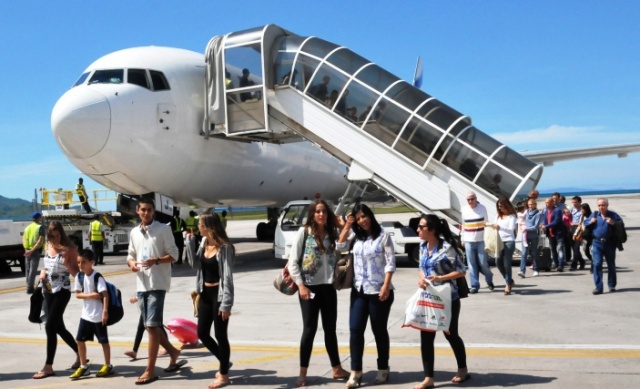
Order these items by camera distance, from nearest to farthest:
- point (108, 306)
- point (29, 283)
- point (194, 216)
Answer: point (108, 306) < point (29, 283) < point (194, 216)

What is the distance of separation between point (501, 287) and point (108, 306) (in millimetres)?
7238

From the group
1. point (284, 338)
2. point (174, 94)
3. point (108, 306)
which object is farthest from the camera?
point (174, 94)

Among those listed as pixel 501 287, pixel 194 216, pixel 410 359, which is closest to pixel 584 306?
pixel 501 287

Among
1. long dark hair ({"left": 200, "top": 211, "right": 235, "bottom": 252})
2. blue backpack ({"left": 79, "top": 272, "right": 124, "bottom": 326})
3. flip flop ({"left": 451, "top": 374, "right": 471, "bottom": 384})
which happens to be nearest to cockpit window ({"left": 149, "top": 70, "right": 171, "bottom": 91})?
blue backpack ({"left": 79, "top": 272, "right": 124, "bottom": 326})

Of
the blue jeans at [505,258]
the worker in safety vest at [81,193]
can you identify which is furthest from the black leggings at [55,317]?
the worker in safety vest at [81,193]

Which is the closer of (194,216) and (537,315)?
(537,315)

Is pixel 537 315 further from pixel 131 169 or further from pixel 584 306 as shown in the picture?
pixel 131 169

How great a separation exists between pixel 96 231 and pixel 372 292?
14.7 meters

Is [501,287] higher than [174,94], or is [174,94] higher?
[174,94]

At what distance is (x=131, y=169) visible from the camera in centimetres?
1553

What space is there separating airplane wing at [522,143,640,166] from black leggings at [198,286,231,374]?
2771 centimetres

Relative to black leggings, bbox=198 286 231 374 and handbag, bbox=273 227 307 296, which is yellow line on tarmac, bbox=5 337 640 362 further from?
handbag, bbox=273 227 307 296

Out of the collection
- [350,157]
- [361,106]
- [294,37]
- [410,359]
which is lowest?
[410,359]

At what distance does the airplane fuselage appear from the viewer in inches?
580
